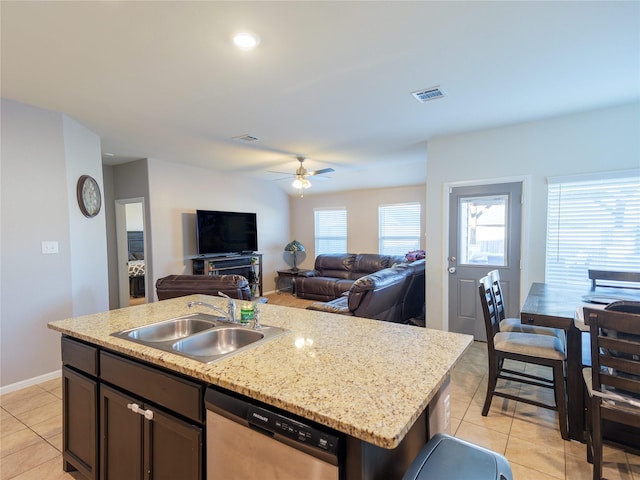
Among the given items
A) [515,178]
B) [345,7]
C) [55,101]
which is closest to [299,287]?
[515,178]

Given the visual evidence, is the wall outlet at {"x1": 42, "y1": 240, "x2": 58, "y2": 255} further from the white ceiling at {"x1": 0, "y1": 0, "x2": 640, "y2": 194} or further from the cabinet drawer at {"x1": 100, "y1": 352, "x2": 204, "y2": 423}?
the cabinet drawer at {"x1": 100, "y1": 352, "x2": 204, "y2": 423}

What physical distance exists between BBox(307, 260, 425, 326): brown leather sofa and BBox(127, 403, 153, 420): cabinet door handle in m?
2.23

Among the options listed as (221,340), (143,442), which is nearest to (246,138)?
(221,340)

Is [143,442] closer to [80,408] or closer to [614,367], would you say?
[80,408]

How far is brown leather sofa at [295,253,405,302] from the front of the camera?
6484 mm

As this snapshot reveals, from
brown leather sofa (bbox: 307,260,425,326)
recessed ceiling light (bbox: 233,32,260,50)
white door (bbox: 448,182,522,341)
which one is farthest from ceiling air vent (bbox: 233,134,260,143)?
white door (bbox: 448,182,522,341)

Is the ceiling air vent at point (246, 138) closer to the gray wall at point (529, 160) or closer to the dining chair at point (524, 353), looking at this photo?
the gray wall at point (529, 160)

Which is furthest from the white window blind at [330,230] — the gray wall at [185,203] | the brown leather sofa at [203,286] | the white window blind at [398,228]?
the brown leather sofa at [203,286]

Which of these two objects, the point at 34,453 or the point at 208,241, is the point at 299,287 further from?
the point at 34,453

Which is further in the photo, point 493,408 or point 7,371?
point 7,371

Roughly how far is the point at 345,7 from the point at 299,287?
572cm

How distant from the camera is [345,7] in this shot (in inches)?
69.2

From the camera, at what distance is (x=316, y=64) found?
92.7 inches

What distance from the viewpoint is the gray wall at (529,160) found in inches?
127
